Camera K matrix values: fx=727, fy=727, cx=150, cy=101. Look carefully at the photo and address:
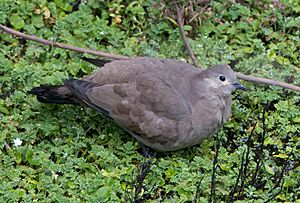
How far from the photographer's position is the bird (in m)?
5.31

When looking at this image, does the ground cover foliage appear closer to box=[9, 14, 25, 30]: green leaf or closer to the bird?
box=[9, 14, 25, 30]: green leaf

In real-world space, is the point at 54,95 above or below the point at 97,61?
below

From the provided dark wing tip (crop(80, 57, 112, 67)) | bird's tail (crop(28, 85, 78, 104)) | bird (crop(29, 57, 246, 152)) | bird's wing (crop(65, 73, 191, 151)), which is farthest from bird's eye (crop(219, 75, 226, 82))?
bird's tail (crop(28, 85, 78, 104))

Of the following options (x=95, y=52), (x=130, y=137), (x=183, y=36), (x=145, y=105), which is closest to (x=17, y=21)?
(x=95, y=52)

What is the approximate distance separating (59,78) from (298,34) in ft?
7.63

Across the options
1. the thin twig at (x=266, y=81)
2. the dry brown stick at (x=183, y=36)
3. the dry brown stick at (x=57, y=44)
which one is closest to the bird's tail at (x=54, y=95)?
the dry brown stick at (x=57, y=44)

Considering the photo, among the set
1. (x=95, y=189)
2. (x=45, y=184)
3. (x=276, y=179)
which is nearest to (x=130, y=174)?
(x=95, y=189)

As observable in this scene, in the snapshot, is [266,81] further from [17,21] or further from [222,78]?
[17,21]

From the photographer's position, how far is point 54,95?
5656mm

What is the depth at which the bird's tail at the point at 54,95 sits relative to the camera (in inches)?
222

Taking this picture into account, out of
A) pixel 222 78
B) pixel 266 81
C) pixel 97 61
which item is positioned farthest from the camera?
pixel 266 81

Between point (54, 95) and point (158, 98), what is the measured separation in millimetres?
870

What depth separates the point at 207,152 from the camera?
5.60 m

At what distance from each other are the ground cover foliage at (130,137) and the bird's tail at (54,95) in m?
0.14
